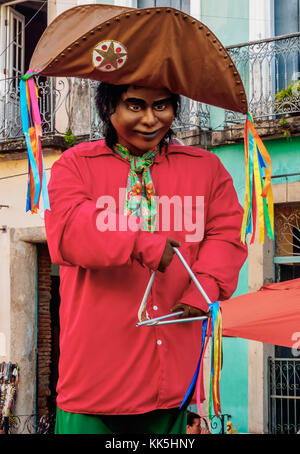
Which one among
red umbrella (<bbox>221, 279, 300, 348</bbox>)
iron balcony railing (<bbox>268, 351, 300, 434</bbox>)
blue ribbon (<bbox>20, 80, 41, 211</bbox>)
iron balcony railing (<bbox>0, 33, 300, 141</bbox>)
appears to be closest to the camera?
blue ribbon (<bbox>20, 80, 41, 211</bbox>)

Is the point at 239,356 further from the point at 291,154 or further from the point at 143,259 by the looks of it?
the point at 143,259

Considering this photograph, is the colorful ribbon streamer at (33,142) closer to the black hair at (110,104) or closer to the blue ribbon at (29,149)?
the blue ribbon at (29,149)

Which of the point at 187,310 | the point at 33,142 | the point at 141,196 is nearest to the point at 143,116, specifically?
the point at 141,196

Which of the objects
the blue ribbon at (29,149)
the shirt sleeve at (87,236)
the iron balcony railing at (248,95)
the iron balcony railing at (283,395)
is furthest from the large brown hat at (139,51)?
the iron balcony railing at (283,395)

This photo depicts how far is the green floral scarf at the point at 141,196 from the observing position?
344 centimetres

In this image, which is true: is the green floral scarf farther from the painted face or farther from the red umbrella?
the red umbrella

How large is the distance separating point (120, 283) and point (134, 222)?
27 centimetres

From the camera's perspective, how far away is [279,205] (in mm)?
10352

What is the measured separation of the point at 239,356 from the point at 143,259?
7309 mm

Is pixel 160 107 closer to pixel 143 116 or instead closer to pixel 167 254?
pixel 143 116

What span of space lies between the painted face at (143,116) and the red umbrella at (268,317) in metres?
2.71

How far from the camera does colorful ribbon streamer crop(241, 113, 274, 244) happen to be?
3.46 m

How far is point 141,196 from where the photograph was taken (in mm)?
3445

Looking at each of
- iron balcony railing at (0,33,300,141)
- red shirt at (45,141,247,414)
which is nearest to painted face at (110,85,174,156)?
red shirt at (45,141,247,414)
